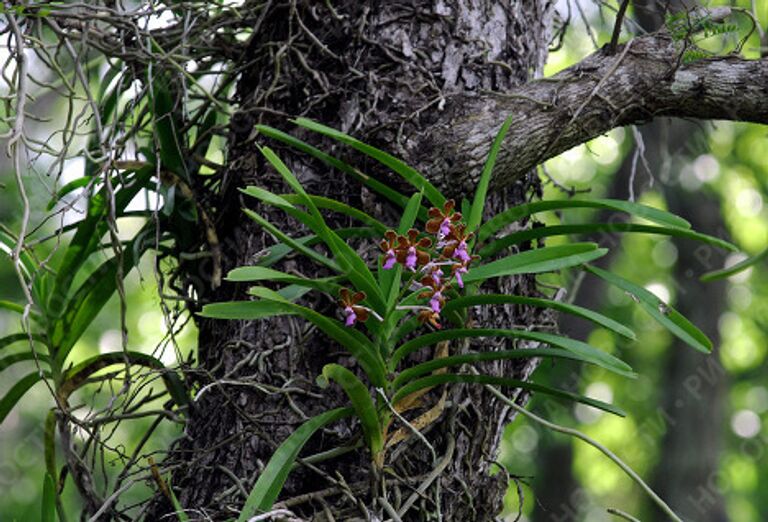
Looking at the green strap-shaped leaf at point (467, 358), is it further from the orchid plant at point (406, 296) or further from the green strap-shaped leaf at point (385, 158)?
the green strap-shaped leaf at point (385, 158)

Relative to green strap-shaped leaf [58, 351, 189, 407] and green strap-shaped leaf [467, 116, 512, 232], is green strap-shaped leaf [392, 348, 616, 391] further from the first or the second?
green strap-shaped leaf [58, 351, 189, 407]

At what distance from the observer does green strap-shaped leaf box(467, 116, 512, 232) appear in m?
1.43

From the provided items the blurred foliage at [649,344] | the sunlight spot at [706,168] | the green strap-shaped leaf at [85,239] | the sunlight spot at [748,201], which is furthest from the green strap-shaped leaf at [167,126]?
the sunlight spot at [748,201]

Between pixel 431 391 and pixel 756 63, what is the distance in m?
0.80

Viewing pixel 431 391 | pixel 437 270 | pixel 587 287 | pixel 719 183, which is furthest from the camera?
pixel 719 183

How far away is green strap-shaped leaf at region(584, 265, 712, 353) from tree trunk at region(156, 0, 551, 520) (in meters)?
0.22

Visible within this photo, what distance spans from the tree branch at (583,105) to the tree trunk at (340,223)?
0.10 feet

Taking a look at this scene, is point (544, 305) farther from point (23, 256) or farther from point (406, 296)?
point (23, 256)

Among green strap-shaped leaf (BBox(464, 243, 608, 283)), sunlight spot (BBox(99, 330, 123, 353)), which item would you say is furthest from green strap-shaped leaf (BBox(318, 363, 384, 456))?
sunlight spot (BBox(99, 330, 123, 353))

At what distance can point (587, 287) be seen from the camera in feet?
20.7

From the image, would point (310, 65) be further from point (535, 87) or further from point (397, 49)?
point (535, 87)

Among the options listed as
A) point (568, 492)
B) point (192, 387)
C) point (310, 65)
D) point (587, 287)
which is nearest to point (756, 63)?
point (310, 65)

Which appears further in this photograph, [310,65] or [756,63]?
[310,65]

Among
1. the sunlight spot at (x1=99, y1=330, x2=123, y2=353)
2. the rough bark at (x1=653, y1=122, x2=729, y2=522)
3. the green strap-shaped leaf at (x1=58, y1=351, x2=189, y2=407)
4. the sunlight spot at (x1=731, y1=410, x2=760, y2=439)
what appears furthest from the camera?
the sunlight spot at (x1=731, y1=410, x2=760, y2=439)
